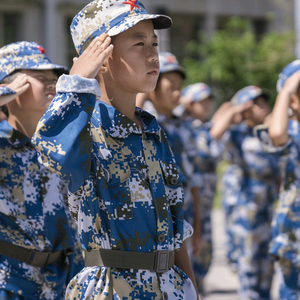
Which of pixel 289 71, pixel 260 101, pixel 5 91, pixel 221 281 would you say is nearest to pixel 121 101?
pixel 5 91

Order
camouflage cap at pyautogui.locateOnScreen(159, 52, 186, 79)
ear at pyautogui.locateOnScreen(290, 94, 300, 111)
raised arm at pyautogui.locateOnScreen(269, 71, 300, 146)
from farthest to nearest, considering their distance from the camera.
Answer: camouflage cap at pyautogui.locateOnScreen(159, 52, 186, 79)
ear at pyautogui.locateOnScreen(290, 94, 300, 111)
raised arm at pyautogui.locateOnScreen(269, 71, 300, 146)

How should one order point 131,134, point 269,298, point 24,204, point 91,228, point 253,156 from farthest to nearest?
point 253,156, point 269,298, point 24,204, point 131,134, point 91,228

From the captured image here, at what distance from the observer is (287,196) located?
11.8 feet

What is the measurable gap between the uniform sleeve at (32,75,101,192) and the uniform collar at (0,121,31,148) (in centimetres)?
102

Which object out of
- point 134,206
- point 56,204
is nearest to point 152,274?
point 134,206

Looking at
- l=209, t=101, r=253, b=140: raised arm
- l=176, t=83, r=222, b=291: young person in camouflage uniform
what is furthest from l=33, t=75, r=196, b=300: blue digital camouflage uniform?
l=209, t=101, r=253, b=140: raised arm

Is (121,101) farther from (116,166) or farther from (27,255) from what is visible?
(27,255)

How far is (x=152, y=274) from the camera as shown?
6.05 feet

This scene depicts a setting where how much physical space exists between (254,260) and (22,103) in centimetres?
342

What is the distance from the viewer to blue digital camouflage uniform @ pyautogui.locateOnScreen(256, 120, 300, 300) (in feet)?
11.8

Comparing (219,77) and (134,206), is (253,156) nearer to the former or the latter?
(134,206)

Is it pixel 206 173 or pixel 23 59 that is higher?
pixel 23 59

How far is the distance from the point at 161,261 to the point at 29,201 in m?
1.03

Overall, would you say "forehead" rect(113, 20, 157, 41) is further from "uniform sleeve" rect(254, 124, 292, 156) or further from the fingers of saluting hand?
"uniform sleeve" rect(254, 124, 292, 156)
